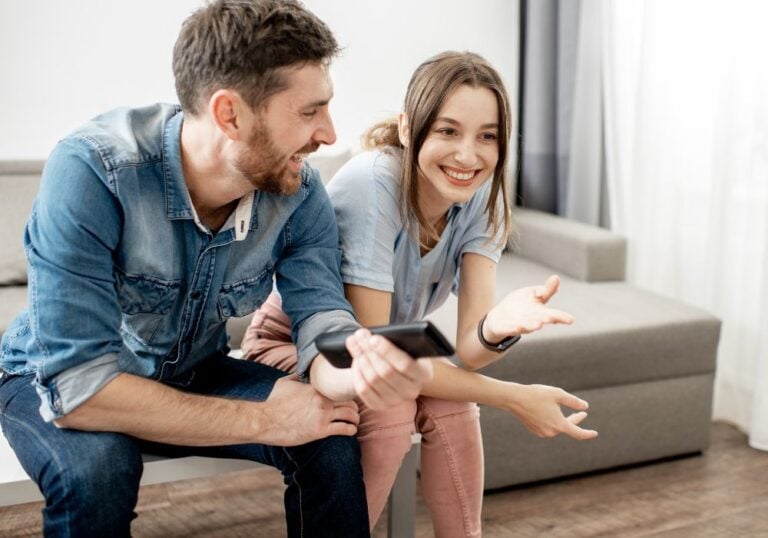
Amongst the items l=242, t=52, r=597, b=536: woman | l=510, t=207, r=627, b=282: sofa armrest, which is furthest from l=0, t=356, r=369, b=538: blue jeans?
l=510, t=207, r=627, b=282: sofa armrest

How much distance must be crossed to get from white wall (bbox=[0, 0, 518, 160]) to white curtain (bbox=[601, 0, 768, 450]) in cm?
74

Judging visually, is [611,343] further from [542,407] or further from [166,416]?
[166,416]

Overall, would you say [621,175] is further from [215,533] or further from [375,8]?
[215,533]

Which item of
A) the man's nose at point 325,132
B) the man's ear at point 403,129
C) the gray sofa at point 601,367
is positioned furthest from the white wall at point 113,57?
the man's nose at point 325,132

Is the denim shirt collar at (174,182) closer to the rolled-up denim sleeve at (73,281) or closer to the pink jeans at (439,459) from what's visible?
the rolled-up denim sleeve at (73,281)

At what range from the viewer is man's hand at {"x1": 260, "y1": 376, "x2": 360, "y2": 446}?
4.50ft

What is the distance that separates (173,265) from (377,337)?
382 millimetres

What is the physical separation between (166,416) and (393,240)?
49cm

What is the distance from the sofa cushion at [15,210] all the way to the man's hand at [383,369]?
61.5 inches

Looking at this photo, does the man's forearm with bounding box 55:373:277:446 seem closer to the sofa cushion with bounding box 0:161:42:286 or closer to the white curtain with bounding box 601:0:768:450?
the sofa cushion with bounding box 0:161:42:286

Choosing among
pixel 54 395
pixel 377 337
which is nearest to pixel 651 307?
pixel 377 337

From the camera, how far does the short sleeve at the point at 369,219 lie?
60.5 inches

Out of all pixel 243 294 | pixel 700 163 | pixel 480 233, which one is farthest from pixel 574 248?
pixel 243 294

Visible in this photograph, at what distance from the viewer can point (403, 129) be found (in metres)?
1.62
